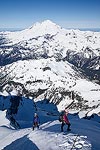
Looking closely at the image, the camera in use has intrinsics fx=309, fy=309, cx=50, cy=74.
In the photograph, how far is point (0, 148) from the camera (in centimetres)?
6600

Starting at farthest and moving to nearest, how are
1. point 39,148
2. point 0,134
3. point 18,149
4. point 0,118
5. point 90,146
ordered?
point 0,118 < point 0,134 < point 18,149 < point 39,148 < point 90,146

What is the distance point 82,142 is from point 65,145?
9.08ft

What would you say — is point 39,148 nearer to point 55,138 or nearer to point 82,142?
point 55,138

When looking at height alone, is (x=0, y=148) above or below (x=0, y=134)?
above

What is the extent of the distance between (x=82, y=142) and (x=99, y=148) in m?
2.78

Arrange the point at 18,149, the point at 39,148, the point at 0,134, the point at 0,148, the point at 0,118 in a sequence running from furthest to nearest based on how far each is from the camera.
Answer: the point at 0,118 < the point at 0,134 < the point at 0,148 < the point at 18,149 < the point at 39,148

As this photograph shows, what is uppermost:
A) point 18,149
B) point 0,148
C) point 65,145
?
point 65,145

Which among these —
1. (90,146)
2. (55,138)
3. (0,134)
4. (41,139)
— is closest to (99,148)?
(90,146)

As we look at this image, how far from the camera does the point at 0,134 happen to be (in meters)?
90.4

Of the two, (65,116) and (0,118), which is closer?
(65,116)

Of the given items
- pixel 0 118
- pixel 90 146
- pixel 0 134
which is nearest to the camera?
pixel 90 146

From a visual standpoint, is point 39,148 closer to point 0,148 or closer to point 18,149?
point 18,149

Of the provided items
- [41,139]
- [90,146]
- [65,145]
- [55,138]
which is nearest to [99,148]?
[90,146]

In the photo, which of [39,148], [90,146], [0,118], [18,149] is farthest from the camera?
[0,118]
